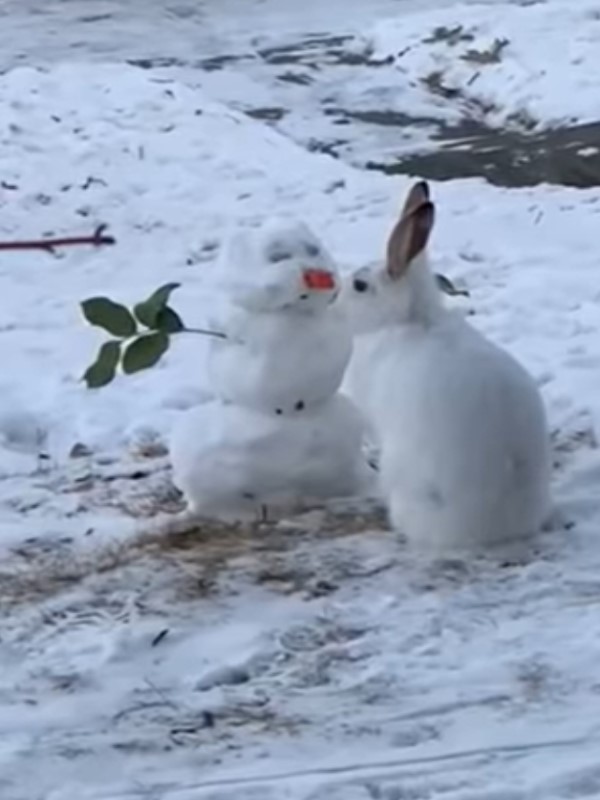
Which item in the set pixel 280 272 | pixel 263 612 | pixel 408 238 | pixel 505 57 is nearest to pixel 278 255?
pixel 280 272

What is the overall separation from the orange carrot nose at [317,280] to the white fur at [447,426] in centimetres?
14

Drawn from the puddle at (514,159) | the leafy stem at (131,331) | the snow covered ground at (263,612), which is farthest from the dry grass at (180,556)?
the puddle at (514,159)

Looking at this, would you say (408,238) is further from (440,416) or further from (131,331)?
(131,331)

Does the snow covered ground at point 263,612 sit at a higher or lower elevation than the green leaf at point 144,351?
lower

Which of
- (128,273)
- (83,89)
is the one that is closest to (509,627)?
(128,273)

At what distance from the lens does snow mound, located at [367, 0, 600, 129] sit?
9555 mm

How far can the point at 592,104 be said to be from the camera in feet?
30.8

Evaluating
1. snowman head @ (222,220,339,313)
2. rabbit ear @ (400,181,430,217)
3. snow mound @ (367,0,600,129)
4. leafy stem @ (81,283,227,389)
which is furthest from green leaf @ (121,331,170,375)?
snow mound @ (367,0,600,129)

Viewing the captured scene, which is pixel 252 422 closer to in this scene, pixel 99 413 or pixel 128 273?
pixel 99 413

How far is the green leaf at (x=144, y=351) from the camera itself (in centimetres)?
447

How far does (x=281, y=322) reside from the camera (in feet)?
15.2

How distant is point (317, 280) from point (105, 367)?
0.48m

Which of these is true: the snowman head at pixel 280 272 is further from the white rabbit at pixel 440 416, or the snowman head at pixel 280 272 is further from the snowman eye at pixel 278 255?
the white rabbit at pixel 440 416

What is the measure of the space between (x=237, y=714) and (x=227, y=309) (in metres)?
1.04
